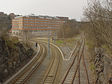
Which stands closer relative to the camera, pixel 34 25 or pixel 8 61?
pixel 8 61

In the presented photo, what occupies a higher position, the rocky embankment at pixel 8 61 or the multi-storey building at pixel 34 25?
the multi-storey building at pixel 34 25

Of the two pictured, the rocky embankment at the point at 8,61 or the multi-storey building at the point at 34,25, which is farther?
the multi-storey building at the point at 34,25

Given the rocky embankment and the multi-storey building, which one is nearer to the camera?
the rocky embankment

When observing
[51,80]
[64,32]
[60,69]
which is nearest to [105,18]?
[51,80]

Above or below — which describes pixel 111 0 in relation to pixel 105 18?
above

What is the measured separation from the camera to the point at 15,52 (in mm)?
18078

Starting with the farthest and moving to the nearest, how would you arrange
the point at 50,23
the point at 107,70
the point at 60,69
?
the point at 50,23, the point at 60,69, the point at 107,70

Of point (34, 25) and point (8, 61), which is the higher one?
point (34, 25)

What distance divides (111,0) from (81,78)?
334 inches

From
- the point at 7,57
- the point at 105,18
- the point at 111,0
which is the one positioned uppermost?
the point at 111,0

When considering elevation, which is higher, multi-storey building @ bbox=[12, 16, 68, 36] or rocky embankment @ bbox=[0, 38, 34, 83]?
multi-storey building @ bbox=[12, 16, 68, 36]

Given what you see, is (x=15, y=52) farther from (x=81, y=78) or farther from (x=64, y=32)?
(x=64, y=32)

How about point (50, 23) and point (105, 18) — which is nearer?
point (105, 18)

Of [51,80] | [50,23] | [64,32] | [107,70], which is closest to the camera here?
[107,70]
